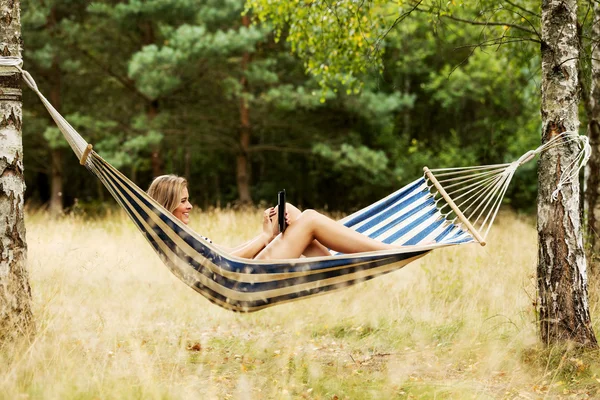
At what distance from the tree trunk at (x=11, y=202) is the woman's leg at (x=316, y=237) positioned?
1.04m

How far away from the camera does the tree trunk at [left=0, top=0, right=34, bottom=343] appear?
237cm

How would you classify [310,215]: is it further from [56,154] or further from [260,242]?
[56,154]

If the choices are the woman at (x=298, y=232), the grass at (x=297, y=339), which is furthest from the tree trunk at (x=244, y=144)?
the woman at (x=298, y=232)

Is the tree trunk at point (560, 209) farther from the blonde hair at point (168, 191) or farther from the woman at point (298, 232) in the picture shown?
the blonde hair at point (168, 191)

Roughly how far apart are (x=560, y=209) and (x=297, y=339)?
151 centimetres

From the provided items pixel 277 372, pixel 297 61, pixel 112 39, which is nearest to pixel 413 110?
pixel 297 61

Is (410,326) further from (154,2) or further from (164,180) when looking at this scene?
(154,2)

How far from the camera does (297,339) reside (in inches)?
128

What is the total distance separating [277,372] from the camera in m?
2.65

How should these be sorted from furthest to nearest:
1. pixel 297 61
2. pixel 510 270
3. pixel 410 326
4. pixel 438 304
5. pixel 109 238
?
pixel 297 61 < pixel 109 238 < pixel 510 270 < pixel 438 304 < pixel 410 326

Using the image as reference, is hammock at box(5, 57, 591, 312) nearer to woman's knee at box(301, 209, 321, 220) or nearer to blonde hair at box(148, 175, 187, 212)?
blonde hair at box(148, 175, 187, 212)

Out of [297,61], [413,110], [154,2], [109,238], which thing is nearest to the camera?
[109,238]

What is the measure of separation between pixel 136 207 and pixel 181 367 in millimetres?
787

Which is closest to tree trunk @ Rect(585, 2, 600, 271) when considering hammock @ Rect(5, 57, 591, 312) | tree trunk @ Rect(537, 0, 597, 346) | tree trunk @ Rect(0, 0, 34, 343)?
tree trunk @ Rect(537, 0, 597, 346)
